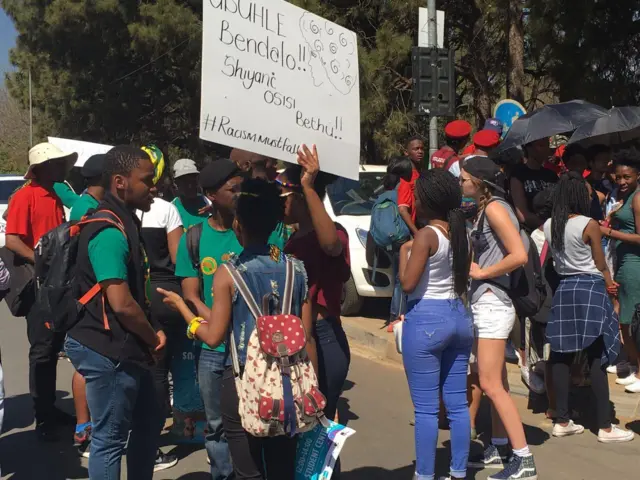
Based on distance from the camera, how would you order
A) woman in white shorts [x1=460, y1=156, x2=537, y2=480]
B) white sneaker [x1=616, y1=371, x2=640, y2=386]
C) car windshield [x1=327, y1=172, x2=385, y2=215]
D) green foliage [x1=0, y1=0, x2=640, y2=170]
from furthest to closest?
green foliage [x1=0, y1=0, x2=640, y2=170] < car windshield [x1=327, y1=172, x2=385, y2=215] < white sneaker [x1=616, y1=371, x2=640, y2=386] < woman in white shorts [x1=460, y1=156, x2=537, y2=480]

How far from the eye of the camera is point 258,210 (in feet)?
10.3

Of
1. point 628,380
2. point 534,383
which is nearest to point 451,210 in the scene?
point 534,383

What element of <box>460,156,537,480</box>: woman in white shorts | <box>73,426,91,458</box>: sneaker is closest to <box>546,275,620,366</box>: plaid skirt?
<box>460,156,537,480</box>: woman in white shorts

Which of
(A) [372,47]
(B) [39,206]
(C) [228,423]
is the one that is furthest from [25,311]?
(A) [372,47]

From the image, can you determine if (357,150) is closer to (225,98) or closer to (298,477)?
(225,98)

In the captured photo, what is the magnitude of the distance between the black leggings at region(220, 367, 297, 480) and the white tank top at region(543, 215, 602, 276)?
110 inches

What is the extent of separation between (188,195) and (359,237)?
3.83 meters

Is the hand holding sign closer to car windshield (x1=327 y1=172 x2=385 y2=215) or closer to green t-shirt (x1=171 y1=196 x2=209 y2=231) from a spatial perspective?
green t-shirt (x1=171 y1=196 x2=209 y2=231)

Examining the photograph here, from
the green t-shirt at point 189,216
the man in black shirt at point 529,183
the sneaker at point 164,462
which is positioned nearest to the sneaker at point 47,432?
the sneaker at point 164,462

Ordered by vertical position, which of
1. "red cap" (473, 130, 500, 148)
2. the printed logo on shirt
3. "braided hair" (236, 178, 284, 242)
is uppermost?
"red cap" (473, 130, 500, 148)

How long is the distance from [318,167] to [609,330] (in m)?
2.82

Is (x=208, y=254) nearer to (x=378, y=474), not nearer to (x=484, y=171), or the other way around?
(x=484, y=171)

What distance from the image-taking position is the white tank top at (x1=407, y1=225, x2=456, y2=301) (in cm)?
386

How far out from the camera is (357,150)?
11.4 ft
